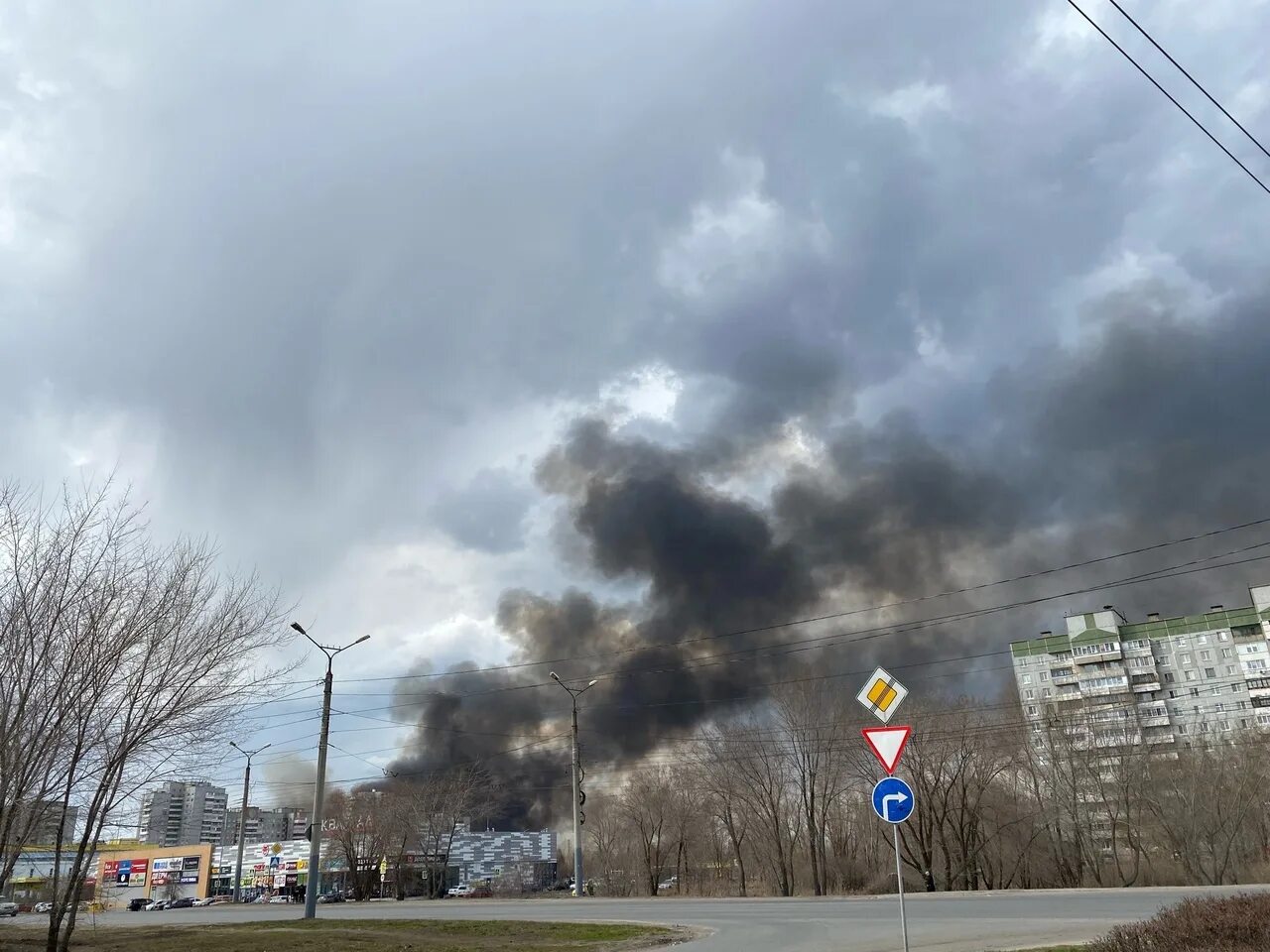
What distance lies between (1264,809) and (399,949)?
46928 millimetres

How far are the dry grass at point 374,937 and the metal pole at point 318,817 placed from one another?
5.62 feet

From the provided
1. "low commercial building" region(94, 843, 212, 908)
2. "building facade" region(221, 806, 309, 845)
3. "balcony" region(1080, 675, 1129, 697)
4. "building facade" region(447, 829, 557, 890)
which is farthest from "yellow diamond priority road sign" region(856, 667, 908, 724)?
"balcony" region(1080, 675, 1129, 697)

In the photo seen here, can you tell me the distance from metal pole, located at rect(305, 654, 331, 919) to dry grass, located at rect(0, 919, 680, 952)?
1.71 m

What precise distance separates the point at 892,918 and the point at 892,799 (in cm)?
1112

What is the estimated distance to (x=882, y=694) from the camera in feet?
37.6

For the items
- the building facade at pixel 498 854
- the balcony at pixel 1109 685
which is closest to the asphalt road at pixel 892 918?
the building facade at pixel 498 854

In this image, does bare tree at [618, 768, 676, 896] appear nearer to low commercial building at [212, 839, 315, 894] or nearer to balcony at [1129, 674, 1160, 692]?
low commercial building at [212, 839, 315, 894]

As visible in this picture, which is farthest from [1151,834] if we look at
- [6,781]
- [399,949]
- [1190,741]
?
[6,781]

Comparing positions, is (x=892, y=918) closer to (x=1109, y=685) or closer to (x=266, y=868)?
(x=266, y=868)

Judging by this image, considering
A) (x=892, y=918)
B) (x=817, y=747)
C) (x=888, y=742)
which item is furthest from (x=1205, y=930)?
(x=817, y=747)

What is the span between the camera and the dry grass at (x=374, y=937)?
1742cm

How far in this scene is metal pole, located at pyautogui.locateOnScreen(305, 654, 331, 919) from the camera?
92.0ft

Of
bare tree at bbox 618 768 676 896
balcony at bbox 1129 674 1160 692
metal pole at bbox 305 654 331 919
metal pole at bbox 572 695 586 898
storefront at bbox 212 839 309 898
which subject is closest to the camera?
metal pole at bbox 305 654 331 919

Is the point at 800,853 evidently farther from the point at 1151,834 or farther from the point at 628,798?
the point at 1151,834
